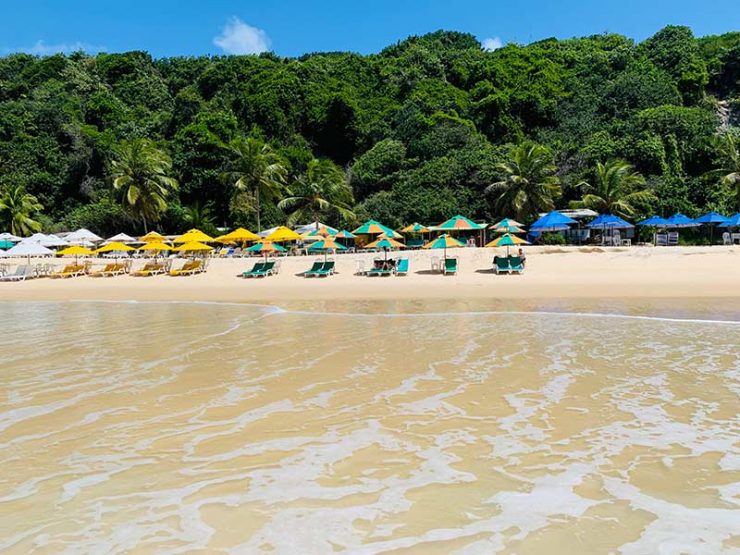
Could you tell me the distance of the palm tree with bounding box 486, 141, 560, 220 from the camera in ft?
110

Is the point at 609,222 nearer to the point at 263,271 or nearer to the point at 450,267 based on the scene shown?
the point at 450,267

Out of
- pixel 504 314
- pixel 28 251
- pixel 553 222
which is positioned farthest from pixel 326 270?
pixel 28 251

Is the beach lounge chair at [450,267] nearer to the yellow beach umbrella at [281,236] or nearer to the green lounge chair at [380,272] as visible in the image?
the green lounge chair at [380,272]

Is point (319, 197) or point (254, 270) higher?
point (319, 197)

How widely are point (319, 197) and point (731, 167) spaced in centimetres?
2544

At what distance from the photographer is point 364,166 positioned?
45531 mm

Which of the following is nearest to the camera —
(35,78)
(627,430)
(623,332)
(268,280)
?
(627,430)

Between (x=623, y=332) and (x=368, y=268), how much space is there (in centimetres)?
1411

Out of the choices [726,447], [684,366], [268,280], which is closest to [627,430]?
[726,447]

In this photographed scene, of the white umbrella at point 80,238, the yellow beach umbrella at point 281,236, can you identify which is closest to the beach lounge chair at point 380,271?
the yellow beach umbrella at point 281,236

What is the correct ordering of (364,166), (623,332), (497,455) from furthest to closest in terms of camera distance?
(364,166) → (623,332) → (497,455)

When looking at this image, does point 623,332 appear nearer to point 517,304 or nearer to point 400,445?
point 517,304

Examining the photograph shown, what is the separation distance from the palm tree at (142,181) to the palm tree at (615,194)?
26620 mm

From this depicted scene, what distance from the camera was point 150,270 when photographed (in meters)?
24.7
